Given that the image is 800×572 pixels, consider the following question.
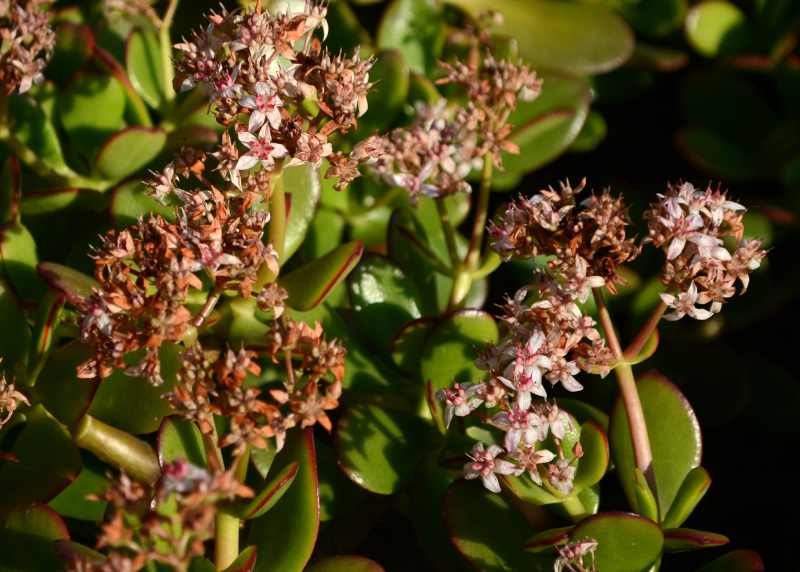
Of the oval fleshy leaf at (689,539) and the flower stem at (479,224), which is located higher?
the flower stem at (479,224)

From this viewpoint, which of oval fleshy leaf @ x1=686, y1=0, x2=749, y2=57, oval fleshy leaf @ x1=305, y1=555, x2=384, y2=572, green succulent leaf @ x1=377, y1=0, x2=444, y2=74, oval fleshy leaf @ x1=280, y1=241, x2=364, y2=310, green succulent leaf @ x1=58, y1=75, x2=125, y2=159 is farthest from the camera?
oval fleshy leaf @ x1=686, y1=0, x2=749, y2=57

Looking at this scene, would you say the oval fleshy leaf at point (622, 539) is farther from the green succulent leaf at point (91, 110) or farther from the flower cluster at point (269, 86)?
the green succulent leaf at point (91, 110)

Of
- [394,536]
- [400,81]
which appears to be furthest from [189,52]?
[394,536]

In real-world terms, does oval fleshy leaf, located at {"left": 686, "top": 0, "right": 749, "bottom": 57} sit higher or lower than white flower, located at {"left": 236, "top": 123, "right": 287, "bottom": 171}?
lower

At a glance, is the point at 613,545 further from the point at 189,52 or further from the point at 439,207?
the point at 189,52

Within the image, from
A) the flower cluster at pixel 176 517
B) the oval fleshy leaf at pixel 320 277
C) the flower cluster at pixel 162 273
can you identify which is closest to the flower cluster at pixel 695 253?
the oval fleshy leaf at pixel 320 277

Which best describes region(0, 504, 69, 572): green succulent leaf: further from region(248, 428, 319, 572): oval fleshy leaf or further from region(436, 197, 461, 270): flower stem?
region(436, 197, 461, 270): flower stem

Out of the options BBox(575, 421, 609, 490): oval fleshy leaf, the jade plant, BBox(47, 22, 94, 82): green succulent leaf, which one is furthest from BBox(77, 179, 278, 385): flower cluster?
BBox(47, 22, 94, 82): green succulent leaf
